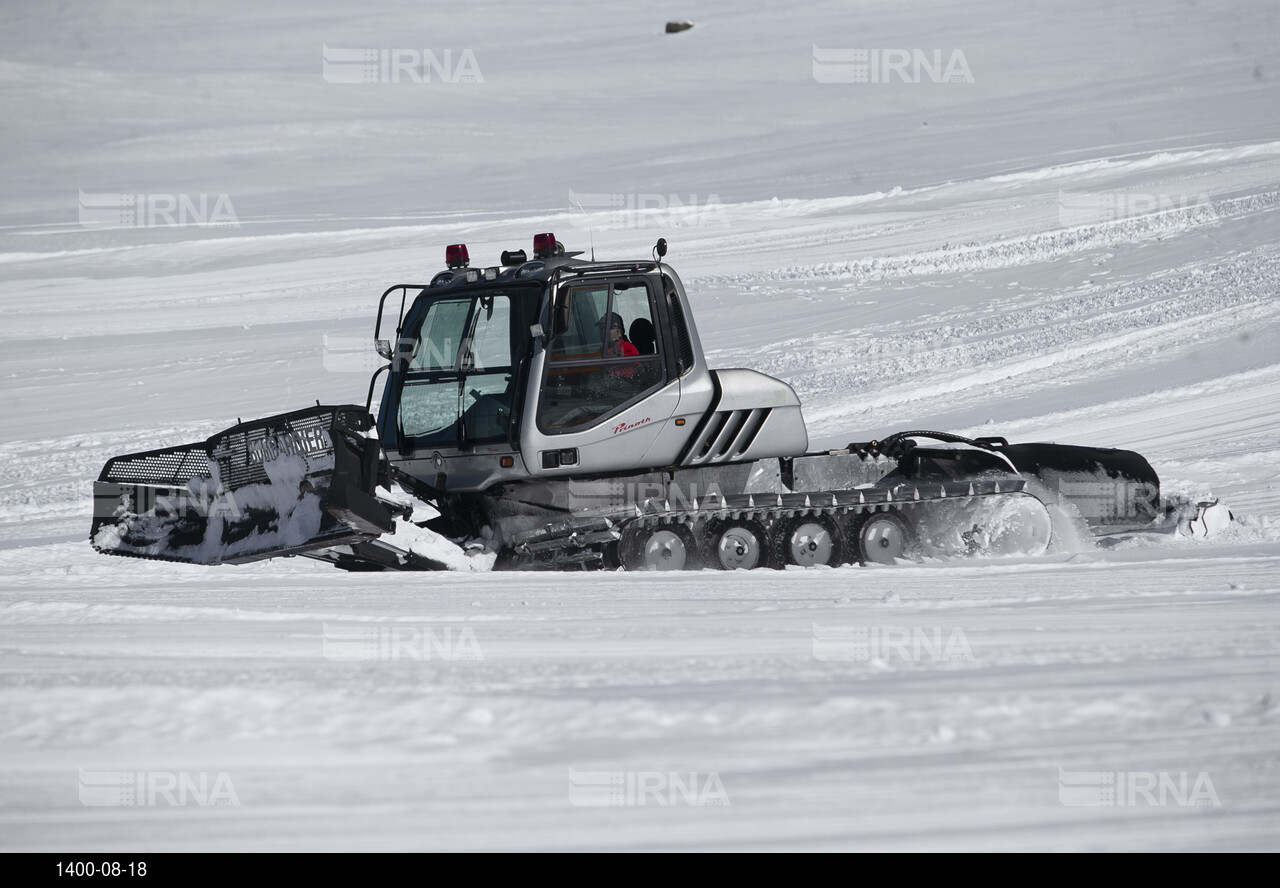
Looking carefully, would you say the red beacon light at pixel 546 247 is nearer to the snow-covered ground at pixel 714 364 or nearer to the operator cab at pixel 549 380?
the operator cab at pixel 549 380

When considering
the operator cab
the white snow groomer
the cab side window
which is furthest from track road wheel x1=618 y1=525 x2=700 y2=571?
the cab side window

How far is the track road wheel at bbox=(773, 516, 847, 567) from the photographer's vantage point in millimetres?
8141

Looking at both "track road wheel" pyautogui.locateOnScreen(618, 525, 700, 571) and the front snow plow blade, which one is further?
"track road wheel" pyautogui.locateOnScreen(618, 525, 700, 571)

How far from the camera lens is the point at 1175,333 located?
48.3 ft

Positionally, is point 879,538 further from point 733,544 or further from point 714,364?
point 714,364

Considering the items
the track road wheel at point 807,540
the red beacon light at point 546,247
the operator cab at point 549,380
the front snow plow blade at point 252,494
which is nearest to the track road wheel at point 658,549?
the operator cab at point 549,380

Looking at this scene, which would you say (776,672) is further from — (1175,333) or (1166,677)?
(1175,333)

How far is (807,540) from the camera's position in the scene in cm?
816

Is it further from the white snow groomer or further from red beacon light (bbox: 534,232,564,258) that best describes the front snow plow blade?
red beacon light (bbox: 534,232,564,258)

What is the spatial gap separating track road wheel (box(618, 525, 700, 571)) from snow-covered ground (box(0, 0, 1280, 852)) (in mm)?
479

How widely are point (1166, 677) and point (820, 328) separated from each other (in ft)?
37.4

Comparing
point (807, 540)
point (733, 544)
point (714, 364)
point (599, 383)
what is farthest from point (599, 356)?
point (714, 364)

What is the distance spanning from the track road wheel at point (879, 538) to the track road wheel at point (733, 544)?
2.18 feet

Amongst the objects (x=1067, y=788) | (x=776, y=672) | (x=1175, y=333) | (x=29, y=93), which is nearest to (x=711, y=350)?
(x=1175, y=333)
